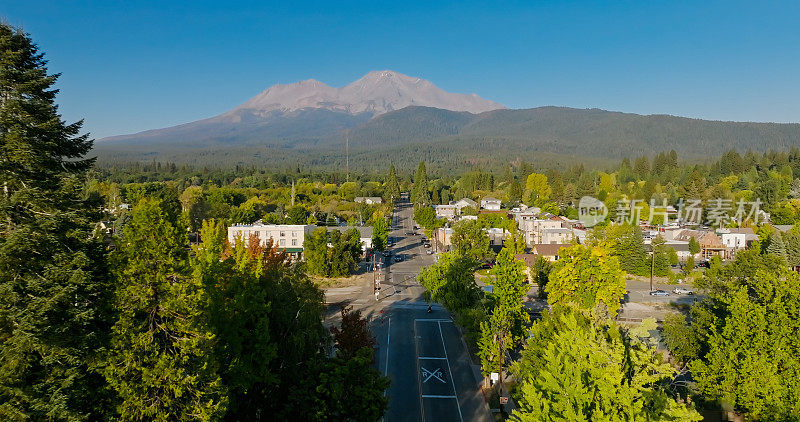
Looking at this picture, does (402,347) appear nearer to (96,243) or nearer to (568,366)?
(568,366)

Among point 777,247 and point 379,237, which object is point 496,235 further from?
point 777,247

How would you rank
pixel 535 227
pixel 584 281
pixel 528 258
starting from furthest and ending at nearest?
pixel 535 227, pixel 528 258, pixel 584 281

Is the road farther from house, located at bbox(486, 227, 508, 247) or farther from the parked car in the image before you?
the parked car

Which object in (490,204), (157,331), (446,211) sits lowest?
(446,211)

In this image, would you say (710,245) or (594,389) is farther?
(710,245)

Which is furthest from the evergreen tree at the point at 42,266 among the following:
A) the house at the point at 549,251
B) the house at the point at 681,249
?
the house at the point at 681,249

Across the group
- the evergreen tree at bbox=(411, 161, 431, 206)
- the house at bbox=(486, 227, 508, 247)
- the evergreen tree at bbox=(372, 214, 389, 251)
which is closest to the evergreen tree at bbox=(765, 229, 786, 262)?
the house at bbox=(486, 227, 508, 247)

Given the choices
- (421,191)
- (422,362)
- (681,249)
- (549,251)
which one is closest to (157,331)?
(422,362)

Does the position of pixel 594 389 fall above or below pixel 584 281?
above
